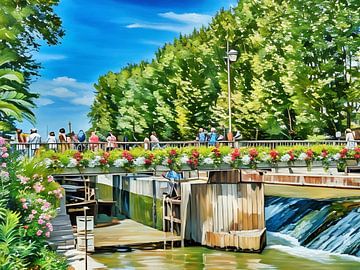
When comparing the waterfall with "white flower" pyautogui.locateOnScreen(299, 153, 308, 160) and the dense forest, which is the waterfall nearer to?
"white flower" pyautogui.locateOnScreen(299, 153, 308, 160)

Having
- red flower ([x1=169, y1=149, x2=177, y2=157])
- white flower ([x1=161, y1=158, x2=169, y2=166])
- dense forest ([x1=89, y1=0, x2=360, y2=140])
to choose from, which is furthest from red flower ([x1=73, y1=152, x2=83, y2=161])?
dense forest ([x1=89, y1=0, x2=360, y2=140])

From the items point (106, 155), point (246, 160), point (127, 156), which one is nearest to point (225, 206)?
point (246, 160)

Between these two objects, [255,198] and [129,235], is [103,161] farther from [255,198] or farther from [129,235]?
[129,235]

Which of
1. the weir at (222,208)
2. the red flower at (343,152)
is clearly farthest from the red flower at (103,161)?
the red flower at (343,152)

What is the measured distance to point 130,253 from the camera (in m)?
25.9

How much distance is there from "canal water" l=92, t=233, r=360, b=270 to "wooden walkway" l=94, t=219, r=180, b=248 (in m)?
2.46

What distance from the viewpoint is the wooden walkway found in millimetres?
29052

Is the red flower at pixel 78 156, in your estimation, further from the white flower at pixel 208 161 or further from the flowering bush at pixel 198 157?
the white flower at pixel 208 161

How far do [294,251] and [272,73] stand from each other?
16.8m

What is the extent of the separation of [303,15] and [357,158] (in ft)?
42.4

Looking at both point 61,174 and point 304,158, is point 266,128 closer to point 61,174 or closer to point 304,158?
point 304,158

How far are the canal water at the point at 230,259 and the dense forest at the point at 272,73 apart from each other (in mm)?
11356

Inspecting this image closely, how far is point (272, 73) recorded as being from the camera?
39.9 metres

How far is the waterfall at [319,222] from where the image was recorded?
81.7ft
